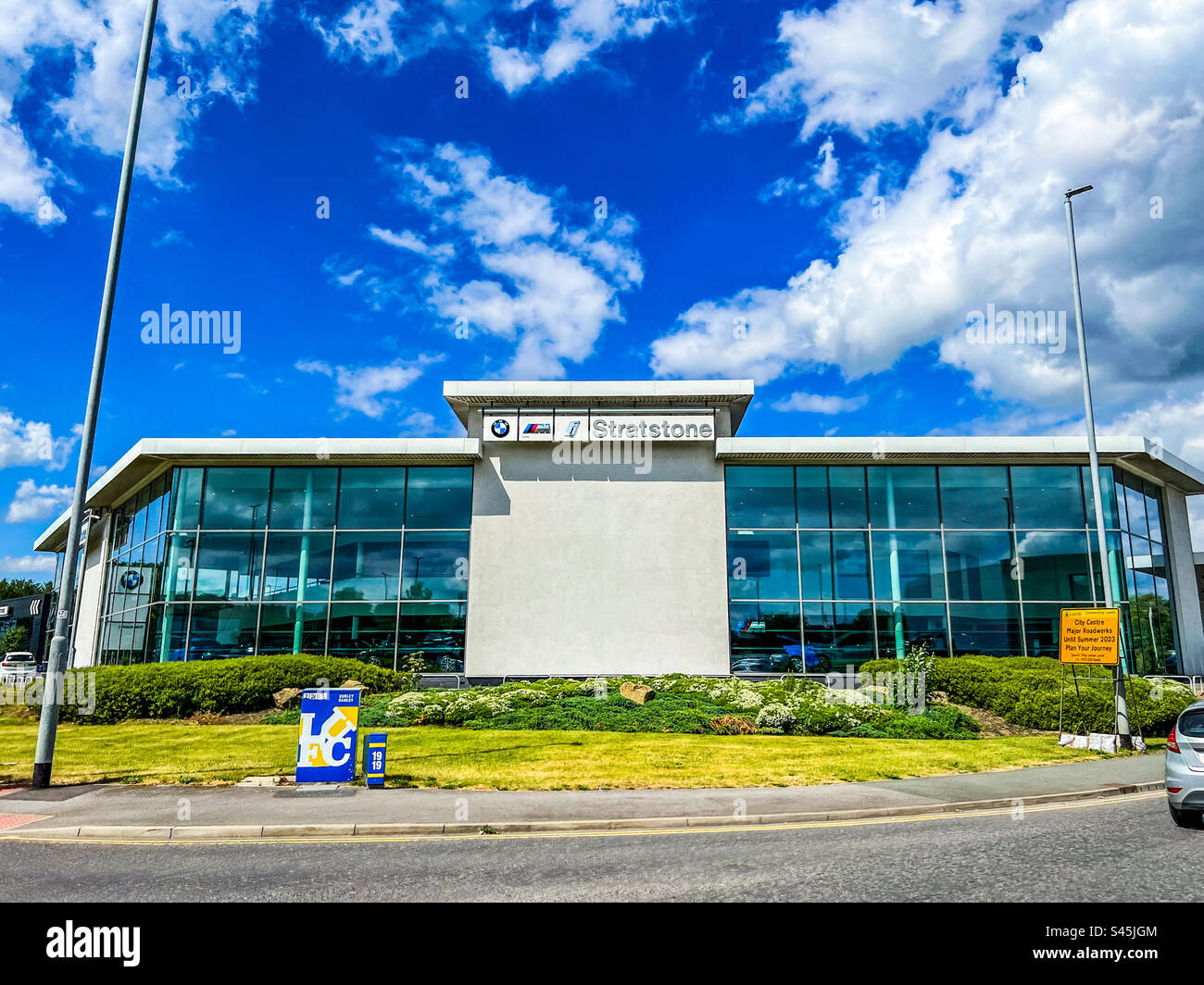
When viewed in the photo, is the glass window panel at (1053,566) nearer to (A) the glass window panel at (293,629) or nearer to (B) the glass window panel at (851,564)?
(B) the glass window panel at (851,564)

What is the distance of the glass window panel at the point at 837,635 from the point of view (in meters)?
30.6

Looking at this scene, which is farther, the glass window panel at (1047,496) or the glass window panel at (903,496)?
the glass window panel at (903,496)

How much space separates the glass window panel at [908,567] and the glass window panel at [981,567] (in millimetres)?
466

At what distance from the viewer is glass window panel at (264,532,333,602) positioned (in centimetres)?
3152

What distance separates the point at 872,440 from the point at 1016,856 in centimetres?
2451

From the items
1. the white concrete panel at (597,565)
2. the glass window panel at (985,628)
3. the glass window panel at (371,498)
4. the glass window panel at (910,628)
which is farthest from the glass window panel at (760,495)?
the glass window panel at (371,498)

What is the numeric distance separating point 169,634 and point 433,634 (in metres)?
10.0

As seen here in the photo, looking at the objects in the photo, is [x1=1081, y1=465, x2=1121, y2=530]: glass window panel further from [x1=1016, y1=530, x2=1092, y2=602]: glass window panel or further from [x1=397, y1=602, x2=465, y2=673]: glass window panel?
[x1=397, y1=602, x2=465, y2=673]: glass window panel

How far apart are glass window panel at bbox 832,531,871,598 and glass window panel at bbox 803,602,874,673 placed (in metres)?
0.52

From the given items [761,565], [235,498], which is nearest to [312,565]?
[235,498]

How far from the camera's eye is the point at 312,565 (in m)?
31.7
